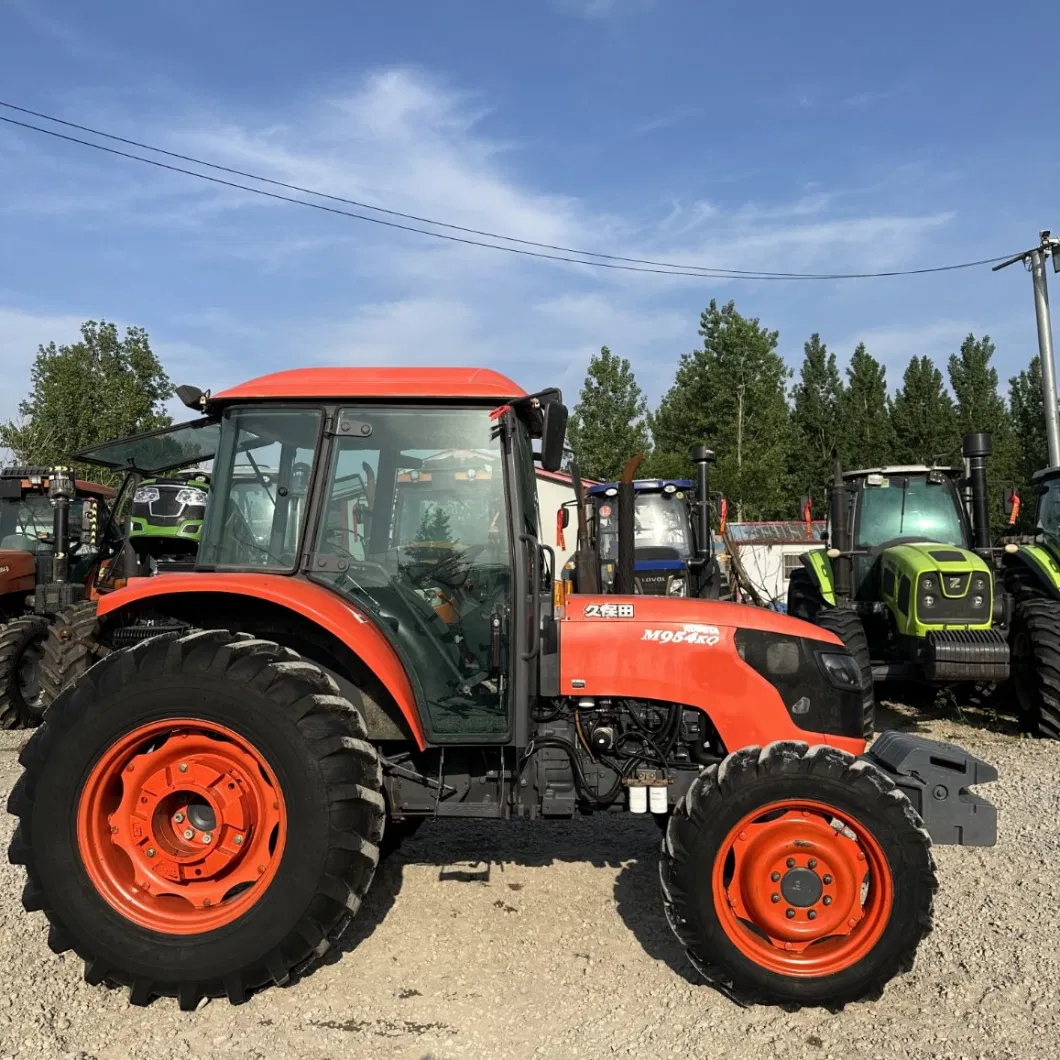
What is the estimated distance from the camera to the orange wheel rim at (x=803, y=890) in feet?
9.73

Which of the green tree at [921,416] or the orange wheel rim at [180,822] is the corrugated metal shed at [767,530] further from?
the orange wheel rim at [180,822]

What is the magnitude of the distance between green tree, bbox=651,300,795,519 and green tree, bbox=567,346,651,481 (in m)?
2.87

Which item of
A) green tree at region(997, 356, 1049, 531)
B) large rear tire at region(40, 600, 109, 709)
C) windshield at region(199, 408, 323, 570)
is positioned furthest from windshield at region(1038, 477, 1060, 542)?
green tree at region(997, 356, 1049, 531)

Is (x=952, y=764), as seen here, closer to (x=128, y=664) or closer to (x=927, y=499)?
(x=128, y=664)

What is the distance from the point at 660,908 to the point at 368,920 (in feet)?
3.89

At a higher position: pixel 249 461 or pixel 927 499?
pixel 927 499

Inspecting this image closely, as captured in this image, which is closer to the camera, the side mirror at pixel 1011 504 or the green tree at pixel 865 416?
the side mirror at pixel 1011 504

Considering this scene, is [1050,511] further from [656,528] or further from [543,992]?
[543,992]

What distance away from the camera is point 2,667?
A: 26.2 ft

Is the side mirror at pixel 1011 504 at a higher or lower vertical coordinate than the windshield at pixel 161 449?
higher

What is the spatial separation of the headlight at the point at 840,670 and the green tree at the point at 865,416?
3544 centimetres

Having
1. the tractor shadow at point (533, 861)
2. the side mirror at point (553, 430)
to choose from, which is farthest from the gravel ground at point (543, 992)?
the side mirror at point (553, 430)

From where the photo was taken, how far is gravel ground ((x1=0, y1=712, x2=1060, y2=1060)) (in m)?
2.81

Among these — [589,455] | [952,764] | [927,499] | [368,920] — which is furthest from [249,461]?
[589,455]
